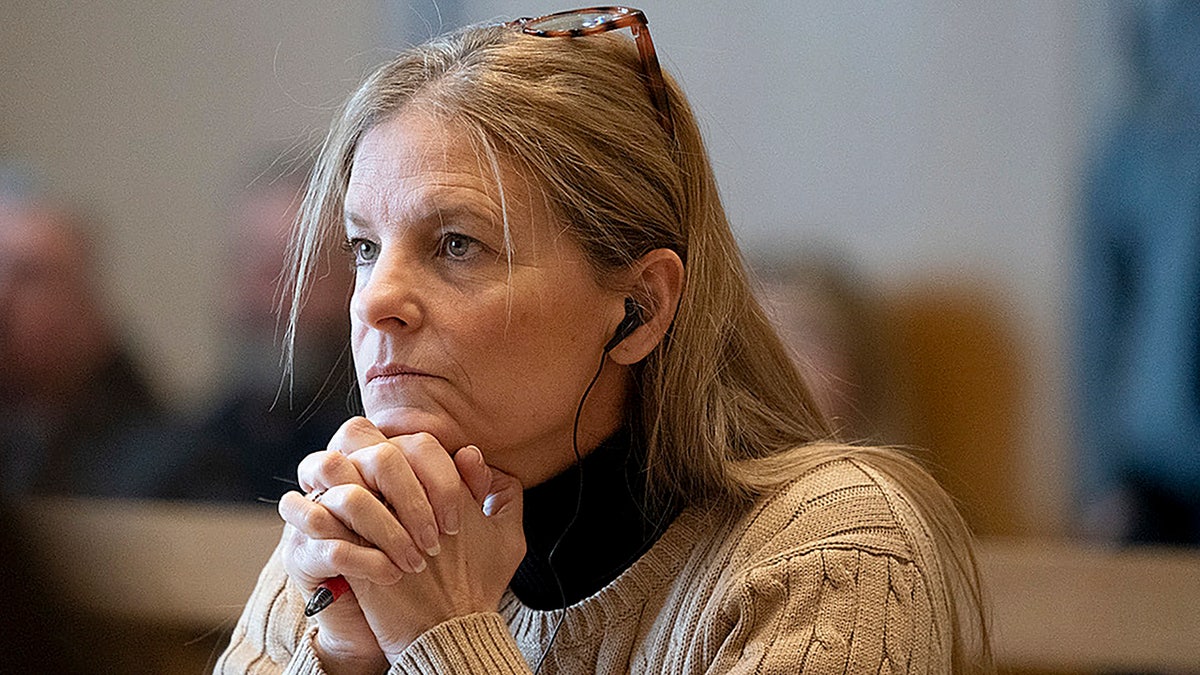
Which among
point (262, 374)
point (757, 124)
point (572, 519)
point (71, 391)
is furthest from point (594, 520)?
point (71, 391)

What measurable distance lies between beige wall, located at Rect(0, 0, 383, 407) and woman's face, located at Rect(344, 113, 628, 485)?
1.60m

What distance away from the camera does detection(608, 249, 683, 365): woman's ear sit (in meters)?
1.20

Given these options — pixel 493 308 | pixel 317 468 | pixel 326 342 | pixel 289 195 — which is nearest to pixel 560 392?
pixel 493 308

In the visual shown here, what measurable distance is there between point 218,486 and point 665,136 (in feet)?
5.53

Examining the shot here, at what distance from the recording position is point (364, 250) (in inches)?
47.4

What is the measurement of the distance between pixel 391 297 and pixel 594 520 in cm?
28

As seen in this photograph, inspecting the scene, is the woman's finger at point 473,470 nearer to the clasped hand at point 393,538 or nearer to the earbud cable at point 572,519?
the clasped hand at point 393,538

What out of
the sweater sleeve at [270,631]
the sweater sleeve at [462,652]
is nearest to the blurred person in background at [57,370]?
the sweater sleeve at [270,631]

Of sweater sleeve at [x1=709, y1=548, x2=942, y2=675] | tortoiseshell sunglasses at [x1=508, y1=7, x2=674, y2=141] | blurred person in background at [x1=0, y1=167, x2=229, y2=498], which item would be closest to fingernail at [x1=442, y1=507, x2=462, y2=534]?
sweater sleeve at [x1=709, y1=548, x2=942, y2=675]

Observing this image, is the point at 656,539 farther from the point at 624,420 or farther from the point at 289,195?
the point at 289,195

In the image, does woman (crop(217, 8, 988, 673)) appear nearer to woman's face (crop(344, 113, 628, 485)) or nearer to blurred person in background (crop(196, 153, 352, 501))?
woman's face (crop(344, 113, 628, 485))

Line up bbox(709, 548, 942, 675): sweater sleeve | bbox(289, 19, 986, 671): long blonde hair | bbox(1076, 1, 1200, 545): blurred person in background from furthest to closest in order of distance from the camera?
1. bbox(1076, 1, 1200, 545): blurred person in background
2. bbox(289, 19, 986, 671): long blonde hair
3. bbox(709, 548, 942, 675): sweater sleeve

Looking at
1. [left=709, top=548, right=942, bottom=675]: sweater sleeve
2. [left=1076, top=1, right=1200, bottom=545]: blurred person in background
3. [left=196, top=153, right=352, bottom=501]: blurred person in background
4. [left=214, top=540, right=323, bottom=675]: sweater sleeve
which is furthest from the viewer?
[left=196, top=153, right=352, bottom=501]: blurred person in background

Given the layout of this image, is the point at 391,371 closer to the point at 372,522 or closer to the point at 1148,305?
the point at 372,522
